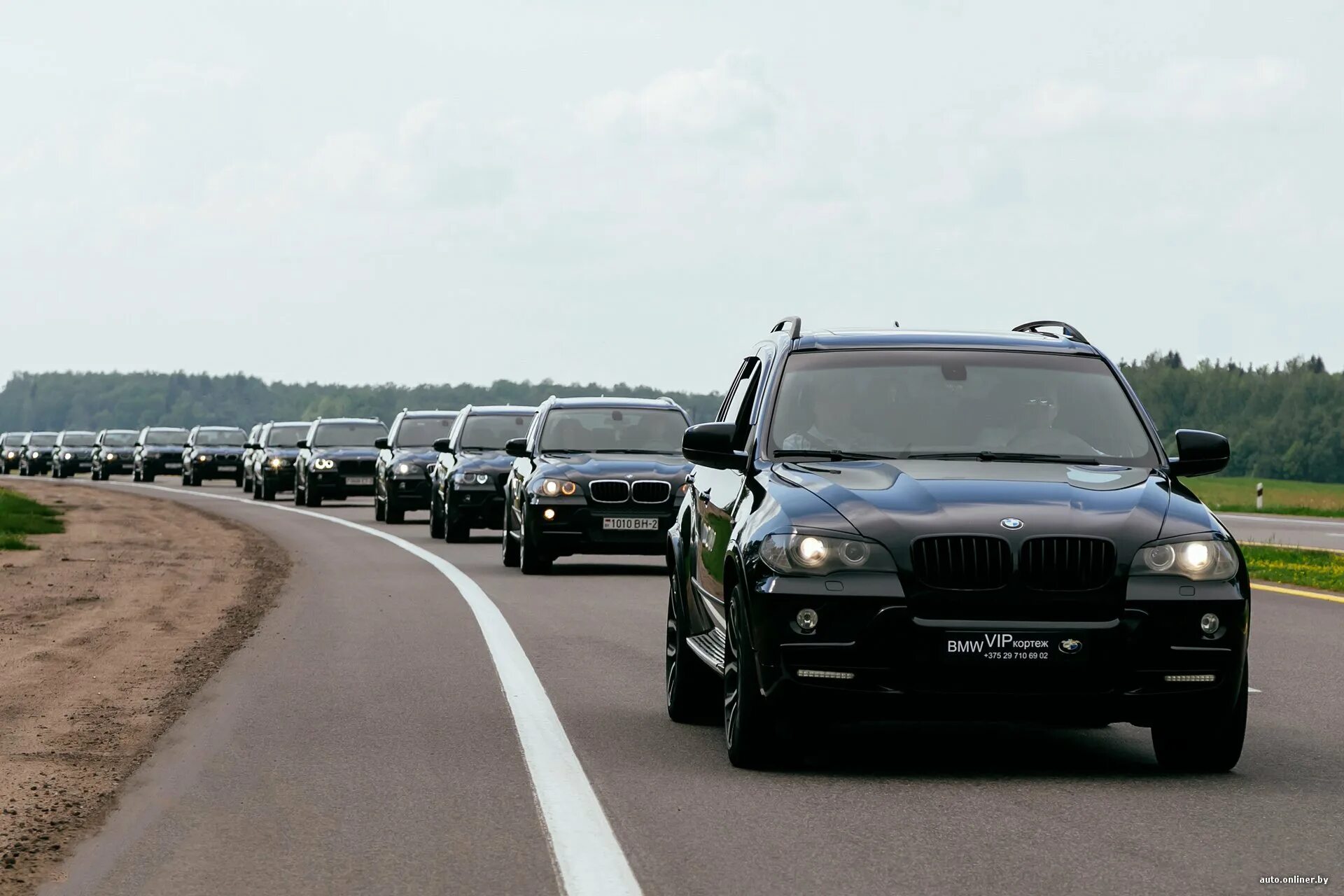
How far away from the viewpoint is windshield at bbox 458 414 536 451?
26.2m

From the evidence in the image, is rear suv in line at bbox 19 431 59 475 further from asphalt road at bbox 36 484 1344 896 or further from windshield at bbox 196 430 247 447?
asphalt road at bbox 36 484 1344 896

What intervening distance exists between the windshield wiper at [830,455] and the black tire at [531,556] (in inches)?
440

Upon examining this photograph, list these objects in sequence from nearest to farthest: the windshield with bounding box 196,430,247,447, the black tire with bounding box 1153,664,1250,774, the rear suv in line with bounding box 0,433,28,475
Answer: the black tire with bounding box 1153,664,1250,774
the windshield with bounding box 196,430,247,447
the rear suv in line with bounding box 0,433,28,475

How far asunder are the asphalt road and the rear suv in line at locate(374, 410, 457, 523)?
20446 millimetres

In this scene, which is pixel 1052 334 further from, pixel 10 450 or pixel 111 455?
pixel 10 450

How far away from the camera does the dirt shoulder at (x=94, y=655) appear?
6.88 metres

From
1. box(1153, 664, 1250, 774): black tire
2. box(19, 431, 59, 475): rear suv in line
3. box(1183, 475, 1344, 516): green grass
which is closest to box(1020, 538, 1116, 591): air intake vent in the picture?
box(1153, 664, 1250, 774): black tire

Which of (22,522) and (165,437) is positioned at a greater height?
(165,437)

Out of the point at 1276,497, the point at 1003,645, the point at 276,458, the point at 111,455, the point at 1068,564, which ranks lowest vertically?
the point at 1276,497

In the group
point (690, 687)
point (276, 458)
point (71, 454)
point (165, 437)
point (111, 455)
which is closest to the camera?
point (690, 687)

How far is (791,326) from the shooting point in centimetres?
921

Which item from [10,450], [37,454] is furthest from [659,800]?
[10,450]

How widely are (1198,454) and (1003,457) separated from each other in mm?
776

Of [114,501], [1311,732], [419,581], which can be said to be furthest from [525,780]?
[114,501]
